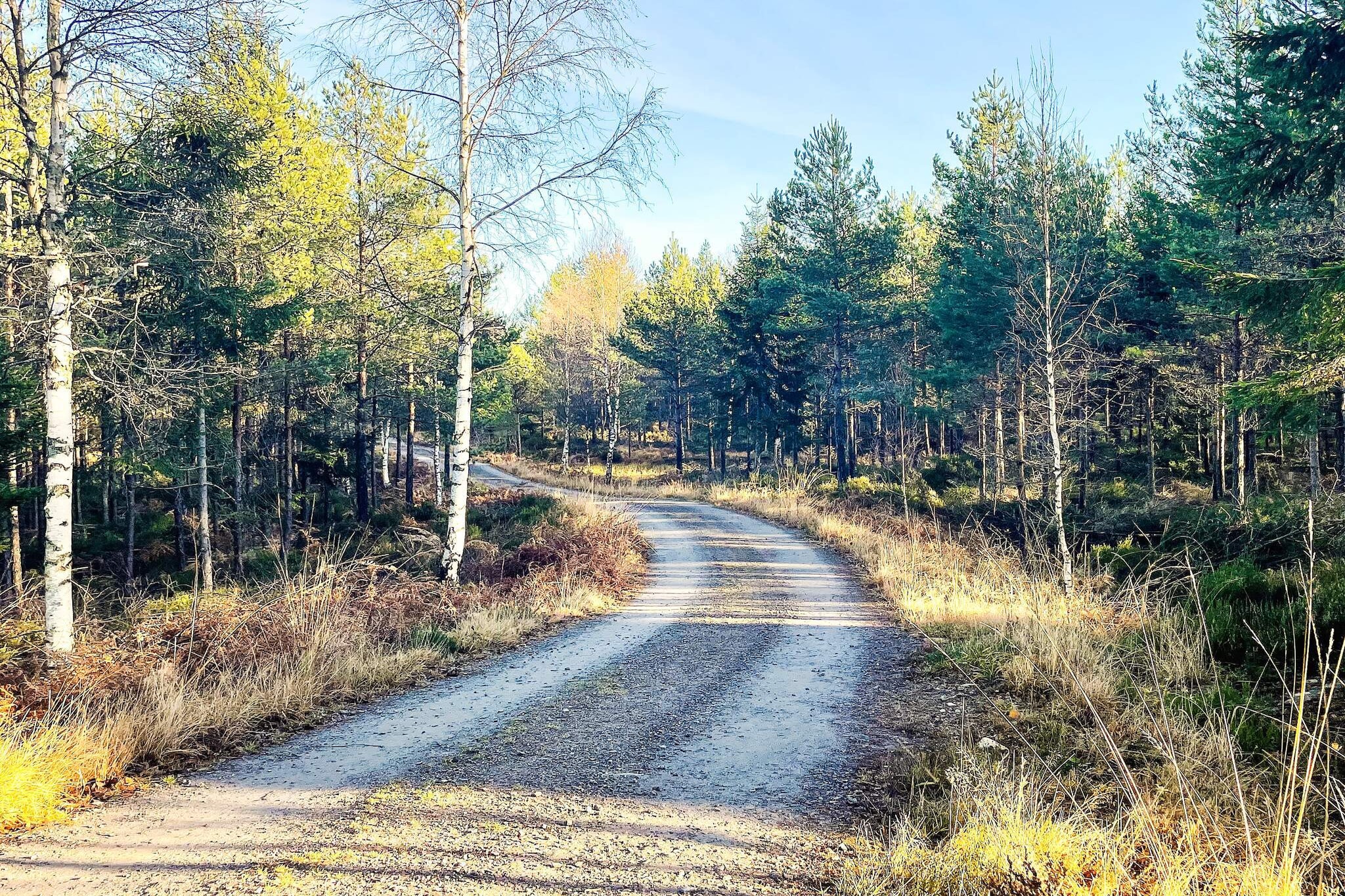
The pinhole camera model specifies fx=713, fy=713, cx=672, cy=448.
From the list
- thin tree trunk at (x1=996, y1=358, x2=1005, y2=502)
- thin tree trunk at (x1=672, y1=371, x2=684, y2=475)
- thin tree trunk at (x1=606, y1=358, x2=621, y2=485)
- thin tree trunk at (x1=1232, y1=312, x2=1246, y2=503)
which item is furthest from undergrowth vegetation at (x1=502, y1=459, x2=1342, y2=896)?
thin tree trunk at (x1=672, y1=371, x2=684, y2=475)

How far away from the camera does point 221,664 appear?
6457 millimetres

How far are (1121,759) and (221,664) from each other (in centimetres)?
693

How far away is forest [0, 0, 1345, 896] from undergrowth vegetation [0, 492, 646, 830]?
0.04m

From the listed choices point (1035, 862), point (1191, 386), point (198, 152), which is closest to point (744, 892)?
point (1035, 862)

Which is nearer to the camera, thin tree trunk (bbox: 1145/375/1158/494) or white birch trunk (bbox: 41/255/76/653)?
white birch trunk (bbox: 41/255/76/653)

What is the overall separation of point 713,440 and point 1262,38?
120 ft

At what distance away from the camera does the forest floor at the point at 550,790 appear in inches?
135

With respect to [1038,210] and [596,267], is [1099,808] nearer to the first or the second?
[1038,210]

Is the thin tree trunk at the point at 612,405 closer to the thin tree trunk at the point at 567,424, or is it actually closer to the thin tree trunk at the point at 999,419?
the thin tree trunk at the point at 567,424

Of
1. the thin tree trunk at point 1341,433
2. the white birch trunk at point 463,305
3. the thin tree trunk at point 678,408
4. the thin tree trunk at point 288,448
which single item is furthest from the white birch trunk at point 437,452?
the thin tree trunk at point 1341,433

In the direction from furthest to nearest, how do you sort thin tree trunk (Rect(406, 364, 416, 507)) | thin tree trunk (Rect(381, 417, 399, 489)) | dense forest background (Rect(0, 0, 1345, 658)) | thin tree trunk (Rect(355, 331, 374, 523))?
thin tree trunk (Rect(381, 417, 399, 489))
thin tree trunk (Rect(406, 364, 416, 507))
thin tree trunk (Rect(355, 331, 374, 523))
dense forest background (Rect(0, 0, 1345, 658))

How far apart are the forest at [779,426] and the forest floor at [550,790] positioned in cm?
43

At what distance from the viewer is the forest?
4418 millimetres

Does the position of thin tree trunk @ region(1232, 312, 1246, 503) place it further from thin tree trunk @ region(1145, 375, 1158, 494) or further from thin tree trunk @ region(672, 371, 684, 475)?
thin tree trunk @ region(672, 371, 684, 475)
